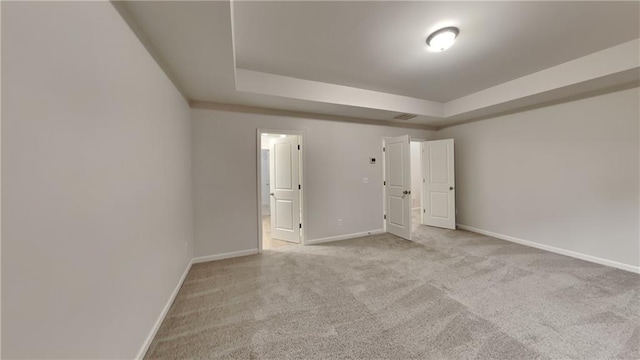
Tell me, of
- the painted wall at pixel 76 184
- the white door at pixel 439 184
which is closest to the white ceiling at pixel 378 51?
the painted wall at pixel 76 184

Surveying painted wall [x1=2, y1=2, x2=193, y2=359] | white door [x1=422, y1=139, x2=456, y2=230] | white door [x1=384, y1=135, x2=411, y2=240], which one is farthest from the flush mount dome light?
white door [x1=422, y1=139, x2=456, y2=230]

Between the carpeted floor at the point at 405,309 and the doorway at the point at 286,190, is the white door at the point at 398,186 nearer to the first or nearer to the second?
the carpeted floor at the point at 405,309

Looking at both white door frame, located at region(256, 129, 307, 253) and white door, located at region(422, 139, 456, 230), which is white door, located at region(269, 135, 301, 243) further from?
white door, located at region(422, 139, 456, 230)

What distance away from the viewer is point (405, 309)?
2088 millimetres

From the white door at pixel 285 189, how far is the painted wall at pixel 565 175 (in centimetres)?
383

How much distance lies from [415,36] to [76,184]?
2.86 meters

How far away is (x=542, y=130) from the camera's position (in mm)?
3576

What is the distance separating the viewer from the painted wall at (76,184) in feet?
2.43

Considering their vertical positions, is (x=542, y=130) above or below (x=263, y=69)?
below

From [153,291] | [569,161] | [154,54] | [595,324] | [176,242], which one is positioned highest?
[154,54]

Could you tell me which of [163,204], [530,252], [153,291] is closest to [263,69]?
[163,204]

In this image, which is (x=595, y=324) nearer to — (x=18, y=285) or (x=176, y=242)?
(x=18, y=285)

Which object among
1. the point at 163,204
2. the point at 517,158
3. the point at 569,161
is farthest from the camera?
the point at 517,158

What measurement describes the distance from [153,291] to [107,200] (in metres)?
0.99
